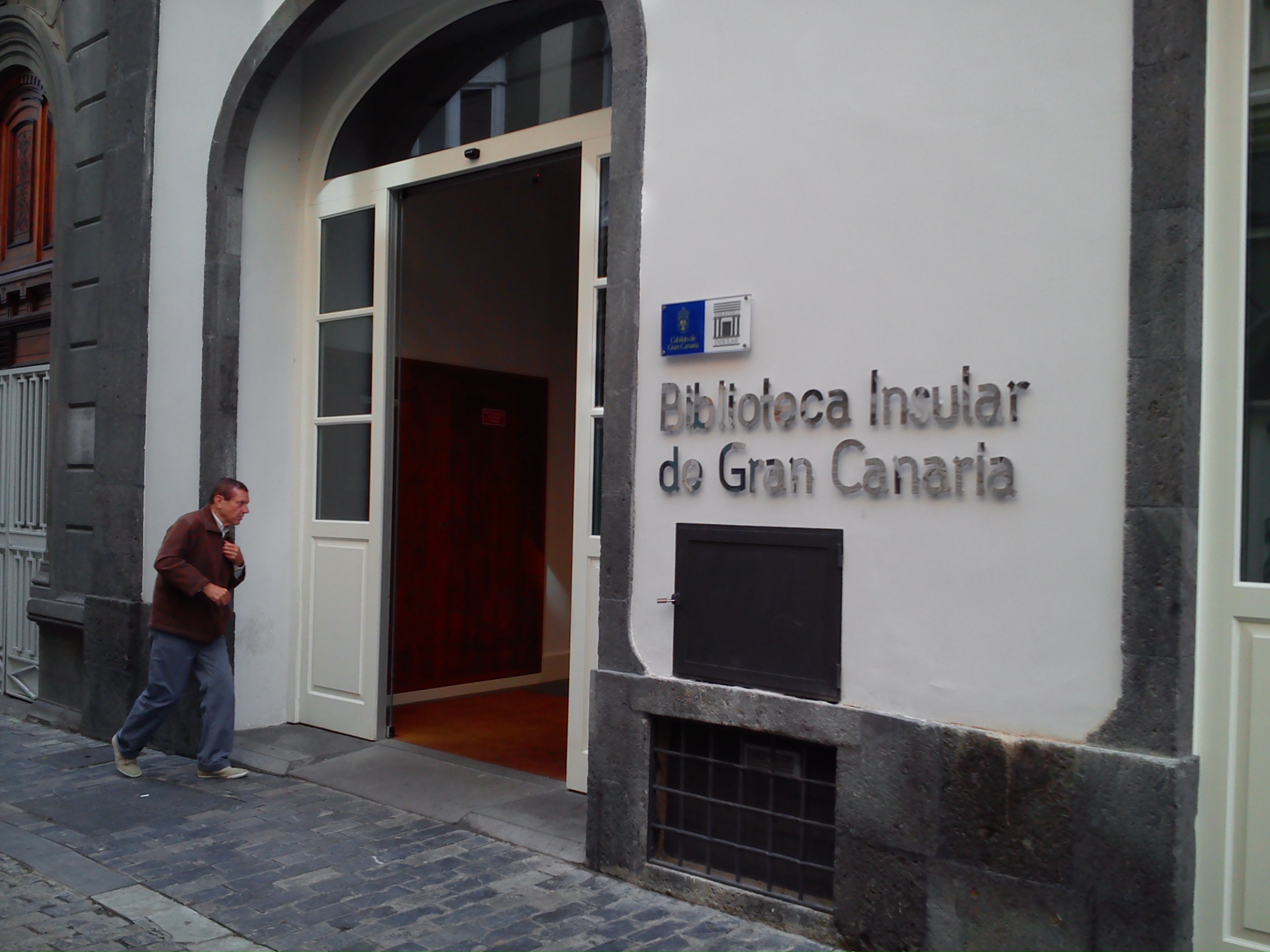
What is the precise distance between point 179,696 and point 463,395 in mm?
3396

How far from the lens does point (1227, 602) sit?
11.8 feet

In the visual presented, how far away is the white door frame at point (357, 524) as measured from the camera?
7.07 meters

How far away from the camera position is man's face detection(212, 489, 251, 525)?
6453 mm

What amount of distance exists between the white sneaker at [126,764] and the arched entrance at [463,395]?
122 cm

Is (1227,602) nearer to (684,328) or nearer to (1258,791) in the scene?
(1258,791)

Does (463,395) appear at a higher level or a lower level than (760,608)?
higher

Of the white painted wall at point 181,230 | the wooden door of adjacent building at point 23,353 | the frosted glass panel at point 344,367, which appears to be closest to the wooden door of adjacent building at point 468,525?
the frosted glass panel at point 344,367

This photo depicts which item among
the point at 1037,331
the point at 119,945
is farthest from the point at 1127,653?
the point at 119,945

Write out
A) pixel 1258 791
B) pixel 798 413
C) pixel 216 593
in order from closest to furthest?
pixel 1258 791 < pixel 798 413 < pixel 216 593

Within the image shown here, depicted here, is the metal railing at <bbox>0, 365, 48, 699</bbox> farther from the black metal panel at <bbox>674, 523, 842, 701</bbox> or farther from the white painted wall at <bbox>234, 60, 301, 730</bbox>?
the black metal panel at <bbox>674, 523, 842, 701</bbox>

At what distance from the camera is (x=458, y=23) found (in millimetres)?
6984

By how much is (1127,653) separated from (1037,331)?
1.10m

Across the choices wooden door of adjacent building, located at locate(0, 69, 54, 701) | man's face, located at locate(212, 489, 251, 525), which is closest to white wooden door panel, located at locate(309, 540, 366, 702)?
man's face, located at locate(212, 489, 251, 525)

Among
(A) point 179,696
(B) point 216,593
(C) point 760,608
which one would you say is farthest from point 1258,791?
(A) point 179,696
